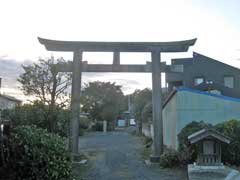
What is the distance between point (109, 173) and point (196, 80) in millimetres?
24247

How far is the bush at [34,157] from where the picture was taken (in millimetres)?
5152

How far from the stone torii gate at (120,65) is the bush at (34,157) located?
17.5 ft

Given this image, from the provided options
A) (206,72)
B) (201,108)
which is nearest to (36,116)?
(201,108)

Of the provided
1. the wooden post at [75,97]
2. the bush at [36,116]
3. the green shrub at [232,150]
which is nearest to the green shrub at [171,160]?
the green shrub at [232,150]

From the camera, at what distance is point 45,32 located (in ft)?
38.7

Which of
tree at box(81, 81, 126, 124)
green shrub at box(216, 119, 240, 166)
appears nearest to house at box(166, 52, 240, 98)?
tree at box(81, 81, 126, 124)

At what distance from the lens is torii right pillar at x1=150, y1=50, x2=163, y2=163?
440 inches

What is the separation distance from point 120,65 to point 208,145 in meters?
4.79

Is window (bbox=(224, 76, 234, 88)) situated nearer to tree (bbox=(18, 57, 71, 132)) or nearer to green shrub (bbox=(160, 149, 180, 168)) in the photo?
green shrub (bbox=(160, 149, 180, 168))

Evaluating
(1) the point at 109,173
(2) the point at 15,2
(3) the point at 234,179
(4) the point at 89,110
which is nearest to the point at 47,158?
(1) the point at 109,173

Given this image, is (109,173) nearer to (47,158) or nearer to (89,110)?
(47,158)

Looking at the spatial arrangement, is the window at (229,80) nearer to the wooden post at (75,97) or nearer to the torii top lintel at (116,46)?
the torii top lintel at (116,46)

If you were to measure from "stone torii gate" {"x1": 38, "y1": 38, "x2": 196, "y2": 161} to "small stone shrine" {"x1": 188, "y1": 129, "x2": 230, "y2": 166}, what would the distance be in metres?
2.51

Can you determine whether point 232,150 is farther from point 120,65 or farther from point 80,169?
point 120,65
